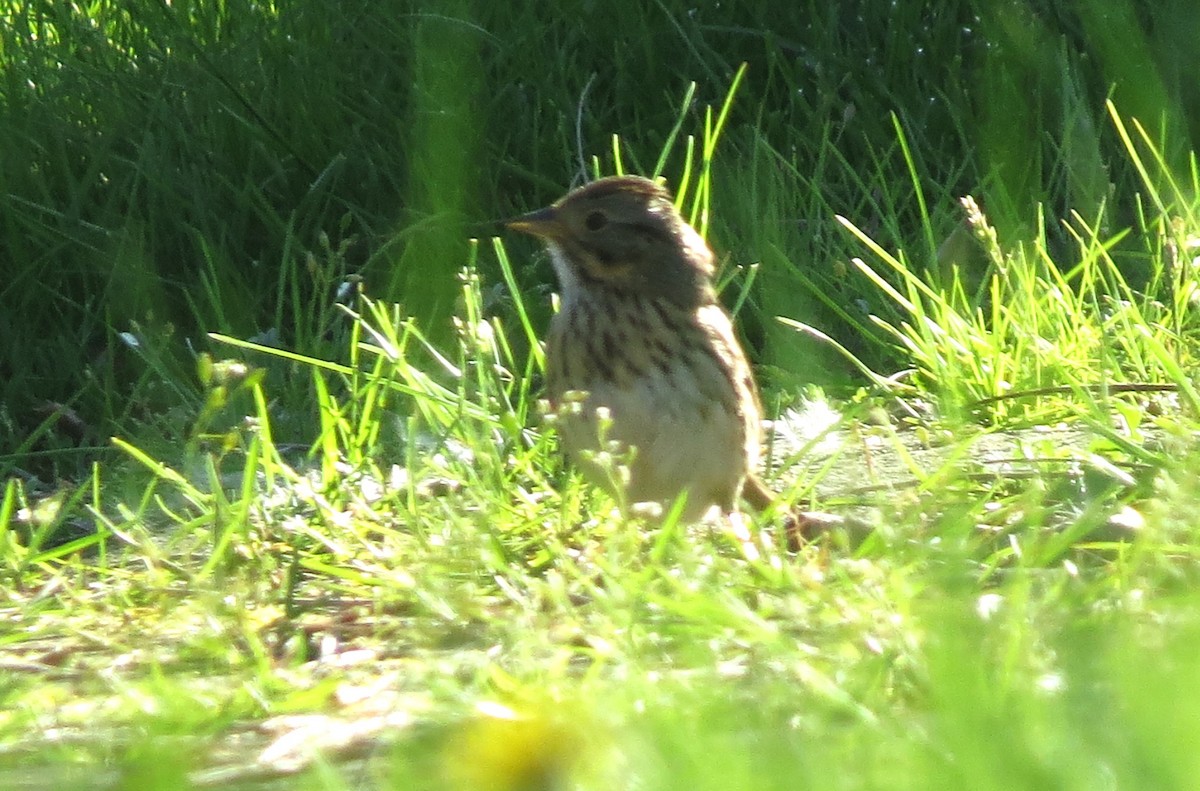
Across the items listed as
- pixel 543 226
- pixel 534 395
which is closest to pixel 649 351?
pixel 543 226

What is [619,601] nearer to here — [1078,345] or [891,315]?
[1078,345]

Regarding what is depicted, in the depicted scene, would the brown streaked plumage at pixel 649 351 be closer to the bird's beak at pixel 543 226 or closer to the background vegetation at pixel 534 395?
the bird's beak at pixel 543 226

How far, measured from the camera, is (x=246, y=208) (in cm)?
651

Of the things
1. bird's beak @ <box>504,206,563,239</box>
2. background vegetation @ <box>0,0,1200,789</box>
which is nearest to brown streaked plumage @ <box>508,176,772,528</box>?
bird's beak @ <box>504,206,563,239</box>

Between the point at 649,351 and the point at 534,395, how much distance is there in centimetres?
93

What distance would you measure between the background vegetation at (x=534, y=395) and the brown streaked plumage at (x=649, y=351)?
16 cm

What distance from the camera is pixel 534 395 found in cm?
518

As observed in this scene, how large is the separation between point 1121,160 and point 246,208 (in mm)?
2694

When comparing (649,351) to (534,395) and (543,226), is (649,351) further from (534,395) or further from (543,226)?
(534,395)

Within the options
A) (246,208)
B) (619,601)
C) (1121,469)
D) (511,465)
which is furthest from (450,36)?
(619,601)

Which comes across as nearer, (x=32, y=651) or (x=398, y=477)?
(x=32, y=651)

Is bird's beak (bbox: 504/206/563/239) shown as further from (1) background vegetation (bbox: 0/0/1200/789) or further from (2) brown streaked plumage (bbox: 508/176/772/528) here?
(1) background vegetation (bbox: 0/0/1200/789)

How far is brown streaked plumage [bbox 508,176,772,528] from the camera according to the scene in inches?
167

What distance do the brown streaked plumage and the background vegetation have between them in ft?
0.53
